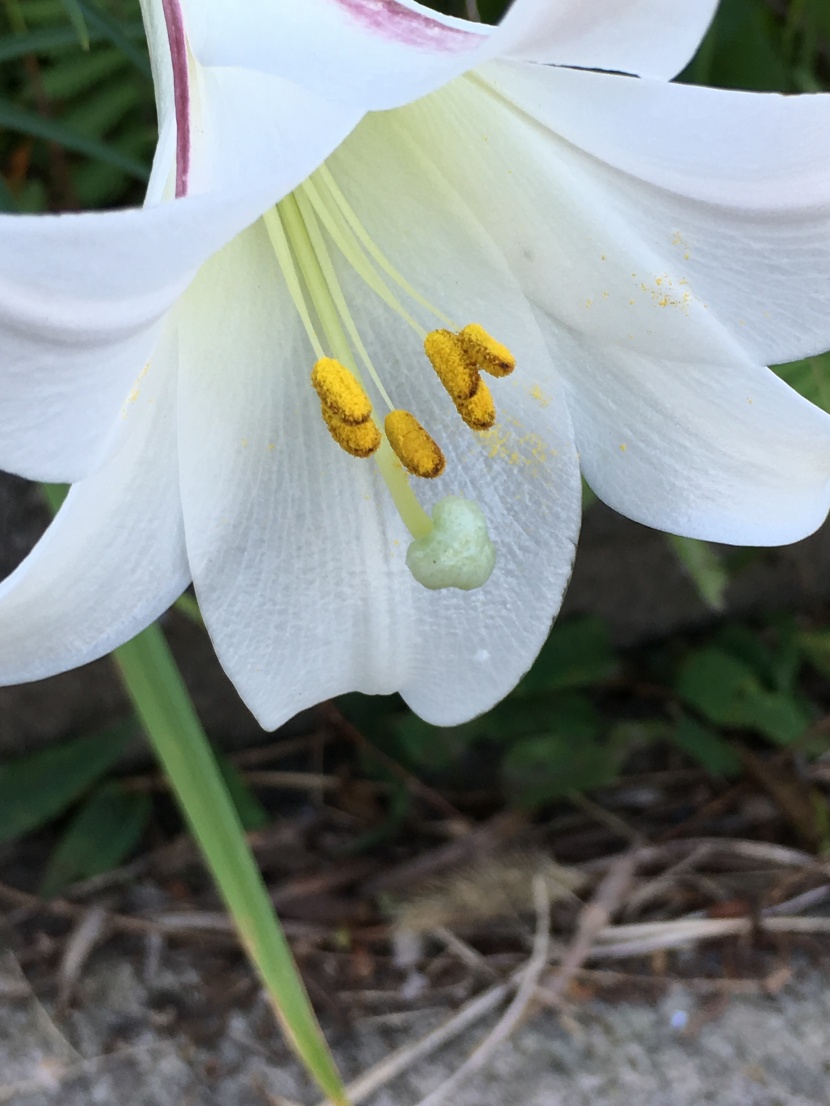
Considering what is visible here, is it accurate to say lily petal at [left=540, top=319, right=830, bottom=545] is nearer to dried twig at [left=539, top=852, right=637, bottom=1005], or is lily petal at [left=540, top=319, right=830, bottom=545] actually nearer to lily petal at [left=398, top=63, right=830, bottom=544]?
lily petal at [left=398, top=63, right=830, bottom=544]

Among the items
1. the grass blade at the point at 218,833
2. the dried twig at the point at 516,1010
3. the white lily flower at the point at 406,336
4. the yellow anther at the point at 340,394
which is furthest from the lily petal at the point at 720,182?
the dried twig at the point at 516,1010

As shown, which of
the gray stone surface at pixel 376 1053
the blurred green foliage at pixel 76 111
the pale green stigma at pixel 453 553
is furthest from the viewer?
the gray stone surface at pixel 376 1053

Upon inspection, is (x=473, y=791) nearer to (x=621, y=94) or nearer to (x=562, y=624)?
(x=562, y=624)

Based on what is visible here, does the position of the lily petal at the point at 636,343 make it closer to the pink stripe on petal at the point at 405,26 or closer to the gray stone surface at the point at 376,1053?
the pink stripe on petal at the point at 405,26

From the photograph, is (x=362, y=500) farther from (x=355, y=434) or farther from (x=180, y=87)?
(x=180, y=87)

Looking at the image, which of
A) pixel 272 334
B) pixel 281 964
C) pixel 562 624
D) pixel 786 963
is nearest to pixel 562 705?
pixel 562 624

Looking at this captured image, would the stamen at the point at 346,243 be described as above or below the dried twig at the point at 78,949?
above
